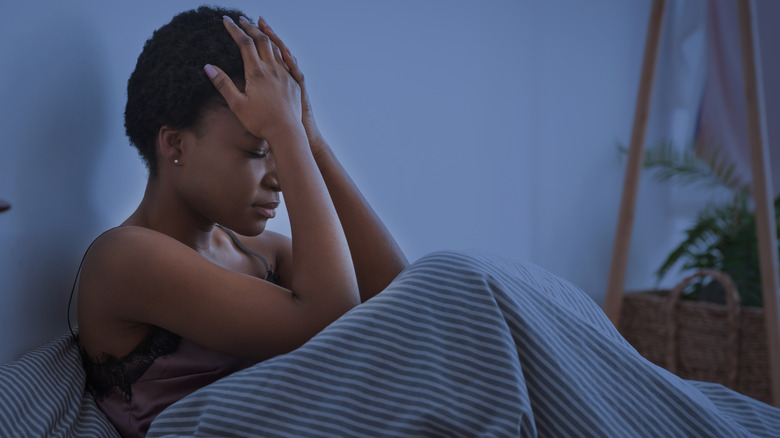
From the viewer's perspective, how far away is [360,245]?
1.15 meters

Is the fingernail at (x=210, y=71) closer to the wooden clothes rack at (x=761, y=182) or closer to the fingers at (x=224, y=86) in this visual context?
the fingers at (x=224, y=86)

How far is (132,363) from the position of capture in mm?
874

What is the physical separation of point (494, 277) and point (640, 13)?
2472 mm

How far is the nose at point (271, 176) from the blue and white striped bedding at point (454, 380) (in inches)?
13.3

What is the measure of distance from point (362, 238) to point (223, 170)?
0.99 feet

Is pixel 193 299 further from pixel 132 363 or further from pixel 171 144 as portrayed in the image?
pixel 171 144

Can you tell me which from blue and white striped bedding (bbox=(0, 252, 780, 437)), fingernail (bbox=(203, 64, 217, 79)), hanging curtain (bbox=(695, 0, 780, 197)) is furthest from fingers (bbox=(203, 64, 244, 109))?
hanging curtain (bbox=(695, 0, 780, 197))

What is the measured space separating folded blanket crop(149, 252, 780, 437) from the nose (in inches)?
13.5

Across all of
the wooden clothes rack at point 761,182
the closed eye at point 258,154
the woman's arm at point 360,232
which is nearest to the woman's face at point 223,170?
Answer: the closed eye at point 258,154

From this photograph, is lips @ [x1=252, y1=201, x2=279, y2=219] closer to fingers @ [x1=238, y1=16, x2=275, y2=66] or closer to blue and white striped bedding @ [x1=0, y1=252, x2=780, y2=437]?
fingers @ [x1=238, y1=16, x2=275, y2=66]

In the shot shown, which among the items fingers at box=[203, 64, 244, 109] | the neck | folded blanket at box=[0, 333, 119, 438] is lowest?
→ folded blanket at box=[0, 333, 119, 438]

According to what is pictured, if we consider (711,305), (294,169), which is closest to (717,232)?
(711,305)

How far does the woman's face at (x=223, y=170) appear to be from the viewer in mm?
930

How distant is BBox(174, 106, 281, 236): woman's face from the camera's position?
0.93 meters
